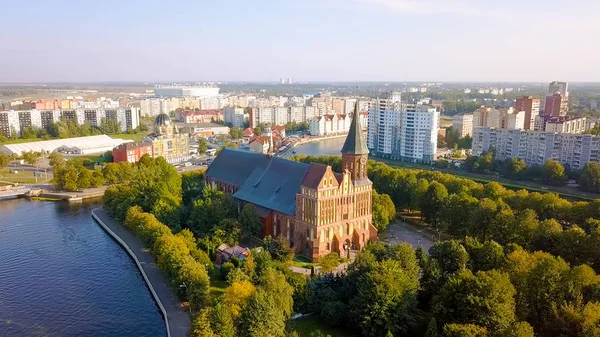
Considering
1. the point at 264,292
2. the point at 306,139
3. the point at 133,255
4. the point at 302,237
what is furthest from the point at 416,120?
the point at 264,292

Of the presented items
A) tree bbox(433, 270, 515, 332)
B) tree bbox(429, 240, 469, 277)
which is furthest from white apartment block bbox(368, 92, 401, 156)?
tree bbox(433, 270, 515, 332)

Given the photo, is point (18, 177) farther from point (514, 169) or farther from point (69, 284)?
point (514, 169)

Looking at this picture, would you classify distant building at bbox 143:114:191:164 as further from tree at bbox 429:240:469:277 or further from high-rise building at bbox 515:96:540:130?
high-rise building at bbox 515:96:540:130

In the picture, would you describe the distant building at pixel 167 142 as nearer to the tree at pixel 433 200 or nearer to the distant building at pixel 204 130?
the distant building at pixel 204 130

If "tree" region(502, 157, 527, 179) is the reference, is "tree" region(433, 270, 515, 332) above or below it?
above

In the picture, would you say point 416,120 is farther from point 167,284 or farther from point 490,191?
point 167,284

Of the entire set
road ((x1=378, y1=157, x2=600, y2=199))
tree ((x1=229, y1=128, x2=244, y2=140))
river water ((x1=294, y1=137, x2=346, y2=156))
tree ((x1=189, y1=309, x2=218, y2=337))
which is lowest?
river water ((x1=294, y1=137, x2=346, y2=156))

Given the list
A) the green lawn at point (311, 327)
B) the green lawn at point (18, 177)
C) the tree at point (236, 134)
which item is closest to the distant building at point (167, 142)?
the green lawn at point (18, 177)
